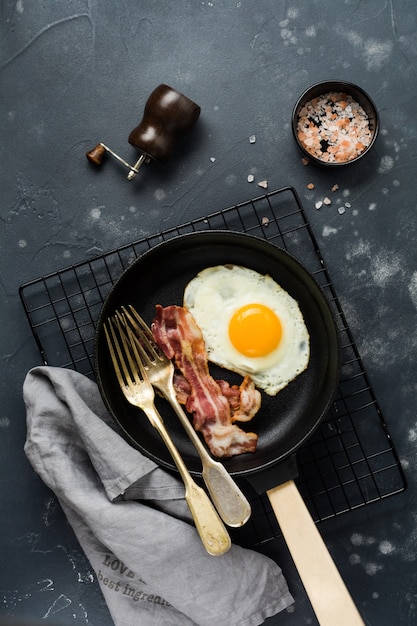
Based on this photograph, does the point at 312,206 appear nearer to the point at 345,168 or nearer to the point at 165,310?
the point at 345,168

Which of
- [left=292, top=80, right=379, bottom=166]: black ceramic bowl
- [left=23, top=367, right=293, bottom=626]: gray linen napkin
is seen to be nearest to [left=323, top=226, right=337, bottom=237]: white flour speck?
[left=292, top=80, right=379, bottom=166]: black ceramic bowl

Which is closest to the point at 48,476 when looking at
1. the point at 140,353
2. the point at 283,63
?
the point at 140,353

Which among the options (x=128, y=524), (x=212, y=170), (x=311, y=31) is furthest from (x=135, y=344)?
(x=311, y=31)

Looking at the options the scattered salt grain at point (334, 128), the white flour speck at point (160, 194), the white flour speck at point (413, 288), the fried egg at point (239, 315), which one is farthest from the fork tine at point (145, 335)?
the white flour speck at point (413, 288)

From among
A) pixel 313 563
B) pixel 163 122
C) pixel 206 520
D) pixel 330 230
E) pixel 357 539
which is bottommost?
pixel 357 539

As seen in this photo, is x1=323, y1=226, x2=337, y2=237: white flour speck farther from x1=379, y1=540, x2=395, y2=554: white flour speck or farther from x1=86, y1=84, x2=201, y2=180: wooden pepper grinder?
x1=379, y1=540, x2=395, y2=554: white flour speck

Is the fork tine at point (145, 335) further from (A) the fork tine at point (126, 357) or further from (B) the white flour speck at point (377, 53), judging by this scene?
(B) the white flour speck at point (377, 53)

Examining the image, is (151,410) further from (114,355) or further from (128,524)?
(128,524)
